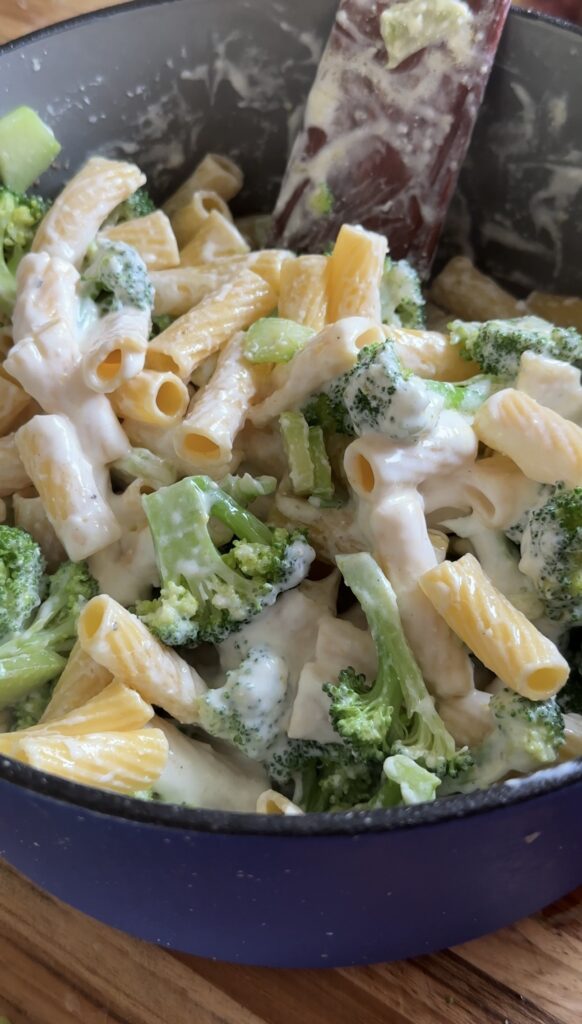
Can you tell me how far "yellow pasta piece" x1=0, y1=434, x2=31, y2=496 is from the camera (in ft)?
3.98

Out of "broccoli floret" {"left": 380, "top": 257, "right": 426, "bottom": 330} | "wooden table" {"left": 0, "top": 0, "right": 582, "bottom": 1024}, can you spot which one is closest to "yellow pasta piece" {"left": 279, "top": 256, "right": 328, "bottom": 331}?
"broccoli floret" {"left": 380, "top": 257, "right": 426, "bottom": 330}

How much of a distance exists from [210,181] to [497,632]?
93 cm

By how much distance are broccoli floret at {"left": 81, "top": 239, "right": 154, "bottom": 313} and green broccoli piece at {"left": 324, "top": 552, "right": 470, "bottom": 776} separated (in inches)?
17.6

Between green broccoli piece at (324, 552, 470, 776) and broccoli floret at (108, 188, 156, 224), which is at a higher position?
broccoli floret at (108, 188, 156, 224)

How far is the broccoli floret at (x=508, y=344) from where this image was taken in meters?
1.19

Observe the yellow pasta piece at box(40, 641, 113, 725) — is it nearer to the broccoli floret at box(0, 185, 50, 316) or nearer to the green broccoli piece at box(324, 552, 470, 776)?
the green broccoli piece at box(324, 552, 470, 776)

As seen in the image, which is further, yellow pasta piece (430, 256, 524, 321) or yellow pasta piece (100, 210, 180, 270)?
yellow pasta piece (430, 256, 524, 321)

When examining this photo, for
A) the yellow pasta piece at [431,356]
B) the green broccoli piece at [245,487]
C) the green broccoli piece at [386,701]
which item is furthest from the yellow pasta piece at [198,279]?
the green broccoli piece at [386,701]

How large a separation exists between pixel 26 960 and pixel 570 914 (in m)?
0.55

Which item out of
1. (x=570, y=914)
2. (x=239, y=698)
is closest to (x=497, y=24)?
Answer: (x=239, y=698)

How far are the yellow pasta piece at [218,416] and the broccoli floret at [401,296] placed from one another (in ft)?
0.85

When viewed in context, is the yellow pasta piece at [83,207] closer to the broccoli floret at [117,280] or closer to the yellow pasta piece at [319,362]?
the broccoli floret at [117,280]

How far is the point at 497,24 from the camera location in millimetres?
1352

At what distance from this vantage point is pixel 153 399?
1.16 metres
